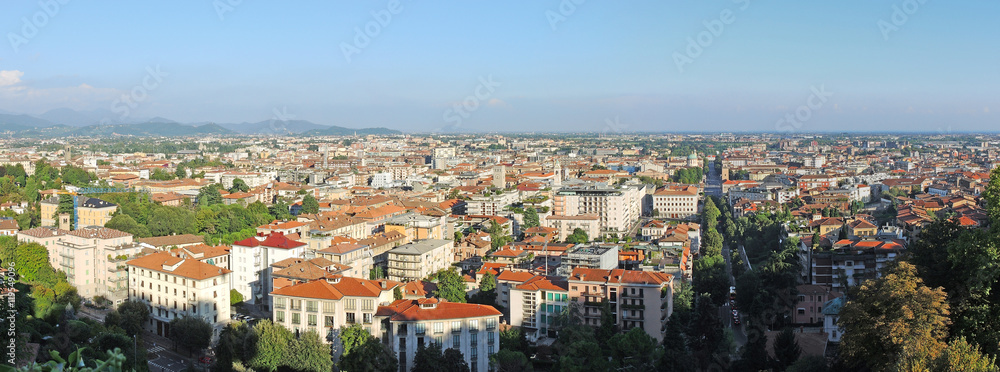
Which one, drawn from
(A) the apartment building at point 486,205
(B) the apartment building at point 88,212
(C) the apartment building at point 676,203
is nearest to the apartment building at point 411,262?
(B) the apartment building at point 88,212

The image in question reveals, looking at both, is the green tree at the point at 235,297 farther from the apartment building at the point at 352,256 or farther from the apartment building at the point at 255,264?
the apartment building at the point at 352,256

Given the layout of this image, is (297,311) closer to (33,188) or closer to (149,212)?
(149,212)

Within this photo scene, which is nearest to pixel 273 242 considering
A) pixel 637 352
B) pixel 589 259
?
pixel 589 259

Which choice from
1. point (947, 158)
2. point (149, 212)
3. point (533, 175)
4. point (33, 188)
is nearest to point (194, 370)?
point (149, 212)

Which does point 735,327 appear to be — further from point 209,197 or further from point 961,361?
point 209,197

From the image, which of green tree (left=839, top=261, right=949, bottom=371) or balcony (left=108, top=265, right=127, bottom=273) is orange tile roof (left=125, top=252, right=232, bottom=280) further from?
green tree (left=839, top=261, right=949, bottom=371)

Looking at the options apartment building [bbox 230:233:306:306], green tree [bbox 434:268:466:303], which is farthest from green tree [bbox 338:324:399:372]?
apartment building [bbox 230:233:306:306]
